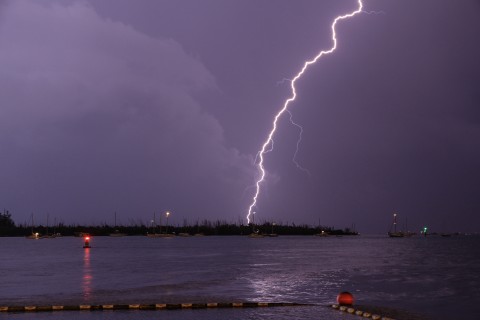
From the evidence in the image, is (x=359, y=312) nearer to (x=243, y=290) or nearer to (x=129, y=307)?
(x=129, y=307)

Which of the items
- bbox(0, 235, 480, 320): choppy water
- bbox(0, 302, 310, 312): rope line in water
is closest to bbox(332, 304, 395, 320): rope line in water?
bbox(0, 235, 480, 320): choppy water

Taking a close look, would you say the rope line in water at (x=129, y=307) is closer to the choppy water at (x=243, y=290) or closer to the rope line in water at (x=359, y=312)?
the choppy water at (x=243, y=290)

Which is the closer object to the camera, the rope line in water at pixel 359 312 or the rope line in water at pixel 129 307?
the rope line in water at pixel 359 312

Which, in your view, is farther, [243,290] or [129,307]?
[243,290]

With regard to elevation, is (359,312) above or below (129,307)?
below

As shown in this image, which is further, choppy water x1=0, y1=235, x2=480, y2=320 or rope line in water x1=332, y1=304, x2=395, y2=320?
choppy water x1=0, y1=235, x2=480, y2=320

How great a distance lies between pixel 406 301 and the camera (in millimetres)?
32031

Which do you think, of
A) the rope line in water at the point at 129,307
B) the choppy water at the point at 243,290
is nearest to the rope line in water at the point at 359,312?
the choppy water at the point at 243,290

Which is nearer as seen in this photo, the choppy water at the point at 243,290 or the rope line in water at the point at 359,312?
the rope line in water at the point at 359,312

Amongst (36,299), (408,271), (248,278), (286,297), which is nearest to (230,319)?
(286,297)

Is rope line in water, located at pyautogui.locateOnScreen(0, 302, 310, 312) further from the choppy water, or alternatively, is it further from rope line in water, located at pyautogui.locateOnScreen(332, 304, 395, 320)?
rope line in water, located at pyautogui.locateOnScreen(332, 304, 395, 320)

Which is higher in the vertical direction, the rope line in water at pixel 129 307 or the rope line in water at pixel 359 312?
the rope line in water at pixel 129 307

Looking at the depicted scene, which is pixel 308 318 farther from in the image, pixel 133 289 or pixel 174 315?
pixel 133 289

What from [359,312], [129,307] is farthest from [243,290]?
[359,312]
